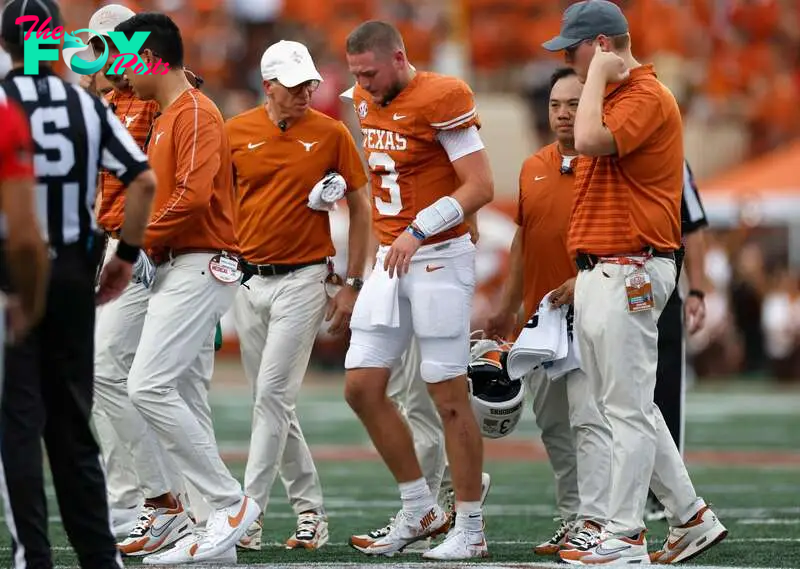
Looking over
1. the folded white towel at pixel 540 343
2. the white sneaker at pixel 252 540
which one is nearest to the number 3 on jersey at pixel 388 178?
the folded white towel at pixel 540 343

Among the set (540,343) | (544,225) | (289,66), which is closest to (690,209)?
(544,225)

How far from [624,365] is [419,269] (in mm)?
993

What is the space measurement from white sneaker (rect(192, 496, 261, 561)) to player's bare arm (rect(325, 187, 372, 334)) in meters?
1.26

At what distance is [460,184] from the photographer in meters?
6.81

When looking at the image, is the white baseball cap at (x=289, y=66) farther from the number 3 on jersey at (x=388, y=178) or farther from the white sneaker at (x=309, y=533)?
the white sneaker at (x=309, y=533)

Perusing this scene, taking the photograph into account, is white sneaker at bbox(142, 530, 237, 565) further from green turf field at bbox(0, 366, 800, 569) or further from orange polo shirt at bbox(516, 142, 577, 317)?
orange polo shirt at bbox(516, 142, 577, 317)

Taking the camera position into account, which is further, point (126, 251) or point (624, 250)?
point (624, 250)

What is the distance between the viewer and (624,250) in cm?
627

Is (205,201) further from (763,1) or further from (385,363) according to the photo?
(763,1)

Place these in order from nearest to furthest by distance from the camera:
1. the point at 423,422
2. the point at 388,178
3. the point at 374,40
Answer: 1. the point at 374,40
2. the point at 388,178
3. the point at 423,422

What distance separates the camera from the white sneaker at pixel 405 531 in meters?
6.84

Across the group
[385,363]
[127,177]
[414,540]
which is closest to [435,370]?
[385,363]

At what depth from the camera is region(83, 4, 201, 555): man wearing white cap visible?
23.5ft

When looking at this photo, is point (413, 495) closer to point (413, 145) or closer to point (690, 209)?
point (413, 145)
